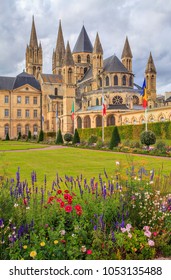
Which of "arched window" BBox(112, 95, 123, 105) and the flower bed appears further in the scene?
"arched window" BBox(112, 95, 123, 105)

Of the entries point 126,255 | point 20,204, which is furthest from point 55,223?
point 126,255

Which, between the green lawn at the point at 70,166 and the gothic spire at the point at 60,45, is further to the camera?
the gothic spire at the point at 60,45

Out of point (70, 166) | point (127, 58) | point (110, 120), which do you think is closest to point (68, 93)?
point (110, 120)

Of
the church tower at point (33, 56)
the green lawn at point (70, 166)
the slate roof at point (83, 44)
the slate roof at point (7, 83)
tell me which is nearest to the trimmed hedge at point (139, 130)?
the green lawn at point (70, 166)

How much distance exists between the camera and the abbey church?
5584 cm

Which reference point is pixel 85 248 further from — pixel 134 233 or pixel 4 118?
pixel 4 118

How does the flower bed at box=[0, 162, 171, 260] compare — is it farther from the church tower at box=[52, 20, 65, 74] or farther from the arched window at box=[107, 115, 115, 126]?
the church tower at box=[52, 20, 65, 74]

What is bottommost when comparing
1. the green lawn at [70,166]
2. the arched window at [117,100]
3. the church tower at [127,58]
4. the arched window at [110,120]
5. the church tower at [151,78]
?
the green lawn at [70,166]

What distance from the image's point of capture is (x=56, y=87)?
70250 millimetres

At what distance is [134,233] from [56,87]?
6849 centimetres

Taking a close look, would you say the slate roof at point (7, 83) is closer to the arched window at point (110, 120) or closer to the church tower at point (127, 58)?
the church tower at point (127, 58)

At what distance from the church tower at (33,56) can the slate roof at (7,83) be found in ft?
45.2

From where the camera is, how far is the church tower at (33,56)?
81.3 metres

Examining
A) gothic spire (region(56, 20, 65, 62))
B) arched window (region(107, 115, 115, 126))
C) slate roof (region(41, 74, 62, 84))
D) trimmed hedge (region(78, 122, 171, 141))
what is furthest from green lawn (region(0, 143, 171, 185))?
gothic spire (region(56, 20, 65, 62))
